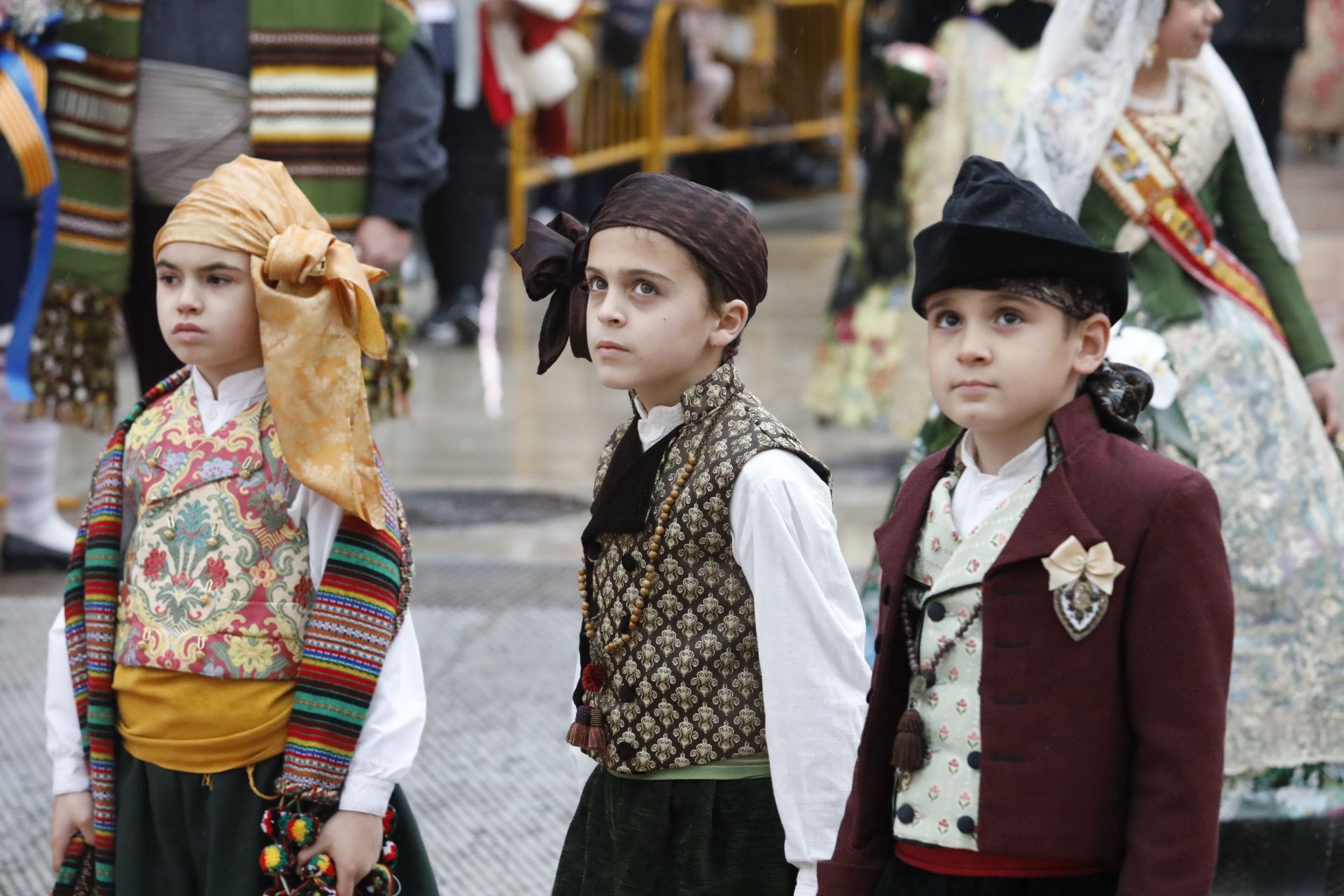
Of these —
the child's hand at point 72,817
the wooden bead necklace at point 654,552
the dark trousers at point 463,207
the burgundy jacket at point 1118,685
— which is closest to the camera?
the burgundy jacket at point 1118,685

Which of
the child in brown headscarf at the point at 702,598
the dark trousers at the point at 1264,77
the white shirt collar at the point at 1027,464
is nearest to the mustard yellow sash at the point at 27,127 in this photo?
the child in brown headscarf at the point at 702,598

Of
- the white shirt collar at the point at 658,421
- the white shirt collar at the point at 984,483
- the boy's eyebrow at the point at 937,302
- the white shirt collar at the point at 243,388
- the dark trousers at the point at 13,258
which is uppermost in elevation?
the dark trousers at the point at 13,258

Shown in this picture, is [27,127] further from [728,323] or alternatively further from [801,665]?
[801,665]

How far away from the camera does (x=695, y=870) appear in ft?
8.29

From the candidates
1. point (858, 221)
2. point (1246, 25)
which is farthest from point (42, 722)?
point (1246, 25)

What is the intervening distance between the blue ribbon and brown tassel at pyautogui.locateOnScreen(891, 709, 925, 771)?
319cm

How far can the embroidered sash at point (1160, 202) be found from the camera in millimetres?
3867

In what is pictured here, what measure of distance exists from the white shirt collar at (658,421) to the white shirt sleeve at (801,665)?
7.6 inches

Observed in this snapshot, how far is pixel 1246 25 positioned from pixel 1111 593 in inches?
193

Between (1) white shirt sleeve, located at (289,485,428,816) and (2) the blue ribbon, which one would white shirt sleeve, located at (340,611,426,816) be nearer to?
(1) white shirt sleeve, located at (289,485,428,816)

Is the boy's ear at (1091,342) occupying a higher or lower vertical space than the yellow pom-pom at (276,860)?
higher

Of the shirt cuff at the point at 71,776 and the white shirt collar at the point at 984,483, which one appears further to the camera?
the shirt cuff at the point at 71,776

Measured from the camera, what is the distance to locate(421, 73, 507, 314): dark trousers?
9938mm

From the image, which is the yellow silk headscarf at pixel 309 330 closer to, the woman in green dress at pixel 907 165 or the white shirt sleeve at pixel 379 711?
the white shirt sleeve at pixel 379 711
